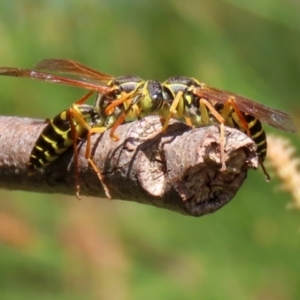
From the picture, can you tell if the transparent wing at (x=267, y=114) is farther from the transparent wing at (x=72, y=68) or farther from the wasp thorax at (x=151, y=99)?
the transparent wing at (x=72, y=68)

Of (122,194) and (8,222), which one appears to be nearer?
(122,194)

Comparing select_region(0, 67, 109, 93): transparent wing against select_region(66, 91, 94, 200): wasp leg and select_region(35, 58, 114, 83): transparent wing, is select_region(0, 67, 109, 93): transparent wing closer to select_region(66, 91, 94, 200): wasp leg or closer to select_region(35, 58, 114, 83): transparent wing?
select_region(66, 91, 94, 200): wasp leg

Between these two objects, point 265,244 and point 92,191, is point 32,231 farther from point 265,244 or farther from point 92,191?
point 92,191

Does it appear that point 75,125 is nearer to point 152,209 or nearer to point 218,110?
point 218,110

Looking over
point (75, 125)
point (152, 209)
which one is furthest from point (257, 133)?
point (152, 209)

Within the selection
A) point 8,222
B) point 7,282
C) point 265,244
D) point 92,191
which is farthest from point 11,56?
point 92,191
